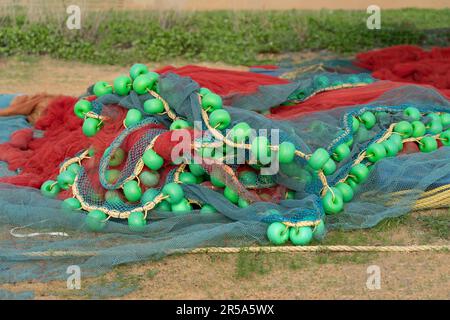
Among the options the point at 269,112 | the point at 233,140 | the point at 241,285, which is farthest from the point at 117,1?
the point at 241,285

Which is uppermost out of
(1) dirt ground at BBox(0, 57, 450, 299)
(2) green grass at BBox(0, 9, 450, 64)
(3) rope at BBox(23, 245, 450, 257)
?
(2) green grass at BBox(0, 9, 450, 64)

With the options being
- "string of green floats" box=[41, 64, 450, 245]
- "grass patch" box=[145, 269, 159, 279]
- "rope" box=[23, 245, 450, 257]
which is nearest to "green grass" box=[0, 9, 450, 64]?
"string of green floats" box=[41, 64, 450, 245]

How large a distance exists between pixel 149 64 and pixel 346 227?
573 centimetres

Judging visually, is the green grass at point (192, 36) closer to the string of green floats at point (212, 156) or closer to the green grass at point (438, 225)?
the string of green floats at point (212, 156)

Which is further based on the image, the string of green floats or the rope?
the string of green floats

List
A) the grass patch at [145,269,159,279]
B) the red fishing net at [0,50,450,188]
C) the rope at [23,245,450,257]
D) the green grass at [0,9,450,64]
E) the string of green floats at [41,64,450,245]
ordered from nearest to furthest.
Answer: the grass patch at [145,269,159,279]
the rope at [23,245,450,257]
the string of green floats at [41,64,450,245]
the red fishing net at [0,50,450,188]
the green grass at [0,9,450,64]

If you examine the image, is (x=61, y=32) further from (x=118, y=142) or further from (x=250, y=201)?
(x=250, y=201)

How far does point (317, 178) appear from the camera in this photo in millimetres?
4492

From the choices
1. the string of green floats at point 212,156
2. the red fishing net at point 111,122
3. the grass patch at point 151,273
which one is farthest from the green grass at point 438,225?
the grass patch at point 151,273

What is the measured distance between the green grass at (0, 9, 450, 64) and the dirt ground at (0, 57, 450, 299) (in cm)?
552

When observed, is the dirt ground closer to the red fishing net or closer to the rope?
the rope

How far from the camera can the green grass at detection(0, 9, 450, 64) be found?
9.73m

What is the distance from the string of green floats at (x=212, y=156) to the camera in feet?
14.0

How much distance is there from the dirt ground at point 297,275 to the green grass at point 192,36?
5519 millimetres
